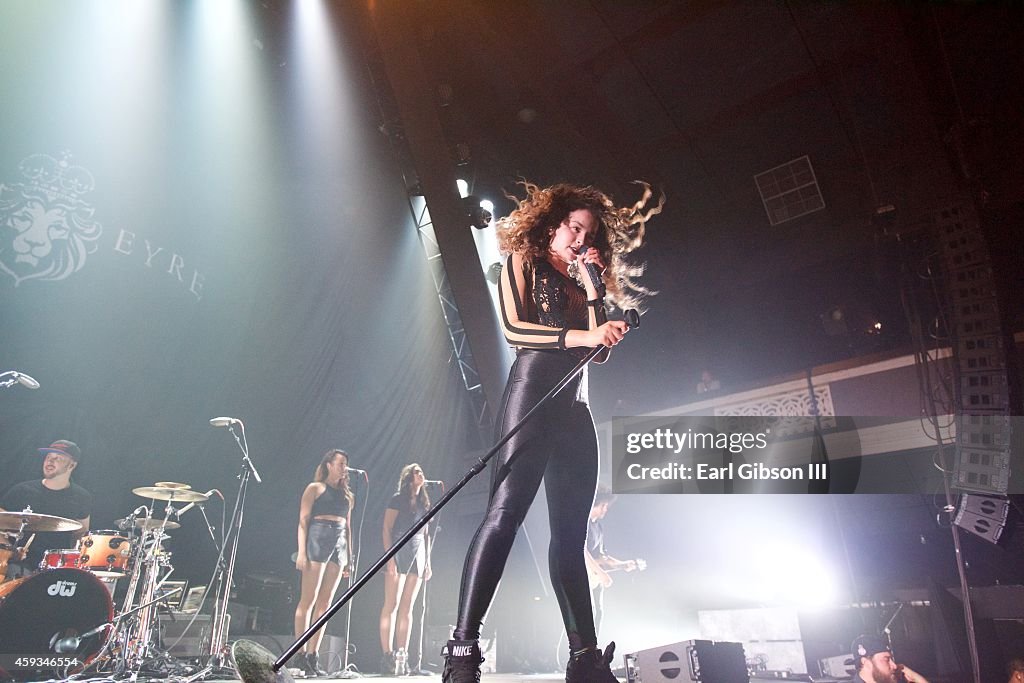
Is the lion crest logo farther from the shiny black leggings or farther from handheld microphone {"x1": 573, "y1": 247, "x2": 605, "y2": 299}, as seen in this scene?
handheld microphone {"x1": 573, "y1": 247, "x2": 605, "y2": 299}

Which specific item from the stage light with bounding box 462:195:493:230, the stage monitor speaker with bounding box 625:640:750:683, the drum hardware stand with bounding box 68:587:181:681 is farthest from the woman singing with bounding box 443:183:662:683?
the drum hardware stand with bounding box 68:587:181:681

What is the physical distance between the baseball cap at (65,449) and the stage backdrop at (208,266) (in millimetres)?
38

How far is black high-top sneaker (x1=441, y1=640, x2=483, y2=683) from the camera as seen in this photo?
1.80 meters

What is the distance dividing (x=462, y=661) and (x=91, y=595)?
6.50 ft

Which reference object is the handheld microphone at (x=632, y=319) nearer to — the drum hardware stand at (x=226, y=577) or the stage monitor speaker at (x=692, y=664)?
the stage monitor speaker at (x=692, y=664)

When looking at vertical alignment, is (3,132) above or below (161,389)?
above

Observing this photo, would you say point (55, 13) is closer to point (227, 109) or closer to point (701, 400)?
point (227, 109)

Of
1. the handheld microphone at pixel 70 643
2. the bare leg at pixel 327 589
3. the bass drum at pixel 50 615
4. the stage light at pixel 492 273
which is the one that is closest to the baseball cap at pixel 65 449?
the bass drum at pixel 50 615

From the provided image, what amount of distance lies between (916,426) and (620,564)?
2.37 metres

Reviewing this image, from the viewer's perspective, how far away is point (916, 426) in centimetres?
444

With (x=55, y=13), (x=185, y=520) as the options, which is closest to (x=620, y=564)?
(x=185, y=520)

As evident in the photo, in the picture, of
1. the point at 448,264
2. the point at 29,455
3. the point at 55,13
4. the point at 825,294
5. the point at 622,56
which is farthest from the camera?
the point at 825,294

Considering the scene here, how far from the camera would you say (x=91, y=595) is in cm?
283

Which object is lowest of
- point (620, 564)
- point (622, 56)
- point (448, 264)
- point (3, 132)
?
point (620, 564)
